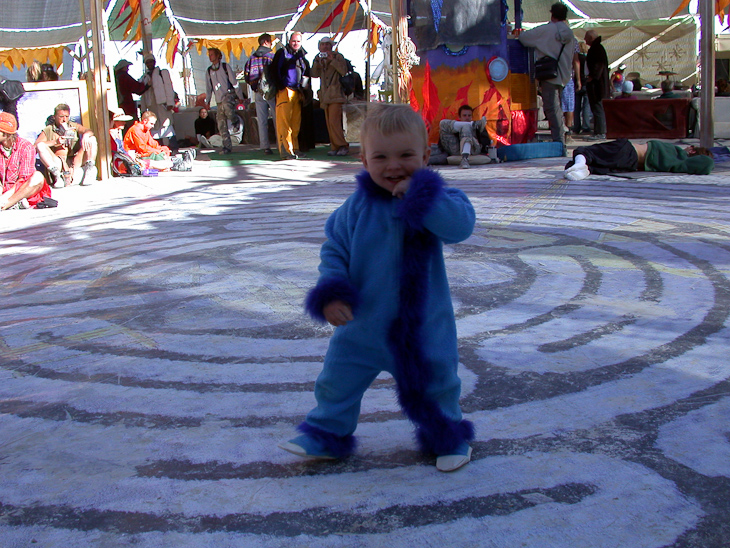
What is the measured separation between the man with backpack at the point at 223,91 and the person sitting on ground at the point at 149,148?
213 cm

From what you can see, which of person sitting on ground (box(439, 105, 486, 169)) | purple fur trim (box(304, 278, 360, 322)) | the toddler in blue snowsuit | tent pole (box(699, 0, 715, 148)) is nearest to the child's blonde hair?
the toddler in blue snowsuit

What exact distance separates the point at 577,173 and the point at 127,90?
7.45 metres

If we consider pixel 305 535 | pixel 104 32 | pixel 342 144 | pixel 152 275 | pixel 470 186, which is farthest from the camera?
pixel 342 144

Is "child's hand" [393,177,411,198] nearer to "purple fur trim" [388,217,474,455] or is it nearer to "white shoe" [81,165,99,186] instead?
"purple fur trim" [388,217,474,455]

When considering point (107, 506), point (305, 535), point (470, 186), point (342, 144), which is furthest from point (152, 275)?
point (342, 144)

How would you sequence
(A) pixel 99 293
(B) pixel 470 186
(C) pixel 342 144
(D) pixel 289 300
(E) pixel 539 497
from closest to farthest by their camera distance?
(E) pixel 539 497
(D) pixel 289 300
(A) pixel 99 293
(B) pixel 470 186
(C) pixel 342 144

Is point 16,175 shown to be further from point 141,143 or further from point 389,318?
point 389,318

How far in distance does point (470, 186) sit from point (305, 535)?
5798 mm

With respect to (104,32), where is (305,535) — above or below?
below

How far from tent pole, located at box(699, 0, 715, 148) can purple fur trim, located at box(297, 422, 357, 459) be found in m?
7.60

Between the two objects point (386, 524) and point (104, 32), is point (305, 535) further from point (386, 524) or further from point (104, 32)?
point (104, 32)

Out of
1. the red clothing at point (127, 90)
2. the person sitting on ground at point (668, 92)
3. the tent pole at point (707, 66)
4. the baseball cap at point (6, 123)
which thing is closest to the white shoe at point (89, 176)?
the baseball cap at point (6, 123)

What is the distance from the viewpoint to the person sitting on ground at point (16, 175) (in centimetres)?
704

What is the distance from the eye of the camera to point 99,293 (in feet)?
12.4
